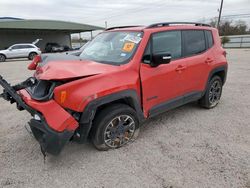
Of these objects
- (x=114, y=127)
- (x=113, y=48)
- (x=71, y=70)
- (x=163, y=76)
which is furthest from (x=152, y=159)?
(x=113, y=48)

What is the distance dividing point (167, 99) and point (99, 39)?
5.44 ft

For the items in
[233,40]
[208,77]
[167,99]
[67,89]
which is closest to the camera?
[67,89]

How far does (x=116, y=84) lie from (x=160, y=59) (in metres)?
0.76

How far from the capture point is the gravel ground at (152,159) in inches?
102

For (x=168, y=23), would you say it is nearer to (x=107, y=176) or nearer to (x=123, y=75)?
(x=123, y=75)

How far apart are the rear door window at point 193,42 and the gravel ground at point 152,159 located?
1.29m

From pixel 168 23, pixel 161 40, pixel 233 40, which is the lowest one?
pixel 233 40

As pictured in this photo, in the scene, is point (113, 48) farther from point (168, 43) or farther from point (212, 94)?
point (212, 94)

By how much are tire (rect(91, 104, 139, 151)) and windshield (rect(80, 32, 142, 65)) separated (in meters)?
0.71

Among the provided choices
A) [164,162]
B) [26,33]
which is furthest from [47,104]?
[26,33]

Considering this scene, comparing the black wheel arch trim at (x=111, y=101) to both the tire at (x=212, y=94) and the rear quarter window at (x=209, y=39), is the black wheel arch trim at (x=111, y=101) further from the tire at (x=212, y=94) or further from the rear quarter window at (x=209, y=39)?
the rear quarter window at (x=209, y=39)

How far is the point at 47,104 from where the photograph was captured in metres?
2.65

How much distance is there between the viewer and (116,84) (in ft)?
9.58

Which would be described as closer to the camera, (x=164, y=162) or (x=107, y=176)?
(x=107, y=176)
